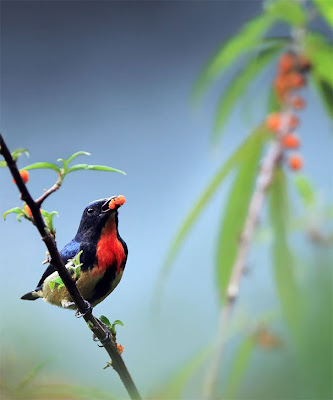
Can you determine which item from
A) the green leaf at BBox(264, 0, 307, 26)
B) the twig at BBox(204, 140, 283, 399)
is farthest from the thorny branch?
the green leaf at BBox(264, 0, 307, 26)

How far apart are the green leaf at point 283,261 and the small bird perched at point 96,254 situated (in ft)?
1.00

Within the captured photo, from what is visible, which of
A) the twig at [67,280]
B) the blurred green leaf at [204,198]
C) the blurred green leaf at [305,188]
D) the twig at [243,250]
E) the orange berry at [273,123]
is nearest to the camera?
the twig at [67,280]

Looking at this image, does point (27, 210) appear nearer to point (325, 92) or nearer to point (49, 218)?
point (49, 218)


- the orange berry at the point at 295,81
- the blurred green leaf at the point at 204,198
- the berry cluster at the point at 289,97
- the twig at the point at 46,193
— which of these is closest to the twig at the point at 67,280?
the twig at the point at 46,193

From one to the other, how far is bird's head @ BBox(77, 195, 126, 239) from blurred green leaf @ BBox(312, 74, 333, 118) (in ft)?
1.48

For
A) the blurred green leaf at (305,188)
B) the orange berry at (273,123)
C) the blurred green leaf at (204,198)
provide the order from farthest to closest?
1. the blurred green leaf at (305,188)
2. the orange berry at (273,123)
3. the blurred green leaf at (204,198)

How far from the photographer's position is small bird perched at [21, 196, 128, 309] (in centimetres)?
16

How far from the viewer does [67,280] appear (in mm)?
134

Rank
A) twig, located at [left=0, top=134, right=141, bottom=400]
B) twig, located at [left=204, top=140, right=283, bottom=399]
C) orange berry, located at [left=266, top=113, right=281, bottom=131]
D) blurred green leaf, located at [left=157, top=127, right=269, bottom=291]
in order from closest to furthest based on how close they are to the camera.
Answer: twig, located at [left=0, top=134, right=141, bottom=400] < twig, located at [left=204, top=140, right=283, bottom=399] < blurred green leaf, located at [left=157, top=127, right=269, bottom=291] < orange berry, located at [left=266, top=113, right=281, bottom=131]

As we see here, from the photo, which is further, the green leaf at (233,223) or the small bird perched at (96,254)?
the green leaf at (233,223)

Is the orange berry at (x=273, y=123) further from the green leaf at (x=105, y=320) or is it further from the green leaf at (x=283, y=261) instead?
the green leaf at (x=105, y=320)

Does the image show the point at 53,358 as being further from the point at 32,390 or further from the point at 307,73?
the point at 307,73

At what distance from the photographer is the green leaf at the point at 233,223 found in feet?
1.53

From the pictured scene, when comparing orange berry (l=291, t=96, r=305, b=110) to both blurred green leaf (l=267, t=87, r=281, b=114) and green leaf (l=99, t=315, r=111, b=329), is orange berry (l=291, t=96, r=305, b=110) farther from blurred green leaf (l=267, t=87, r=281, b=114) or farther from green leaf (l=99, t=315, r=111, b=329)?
green leaf (l=99, t=315, r=111, b=329)
